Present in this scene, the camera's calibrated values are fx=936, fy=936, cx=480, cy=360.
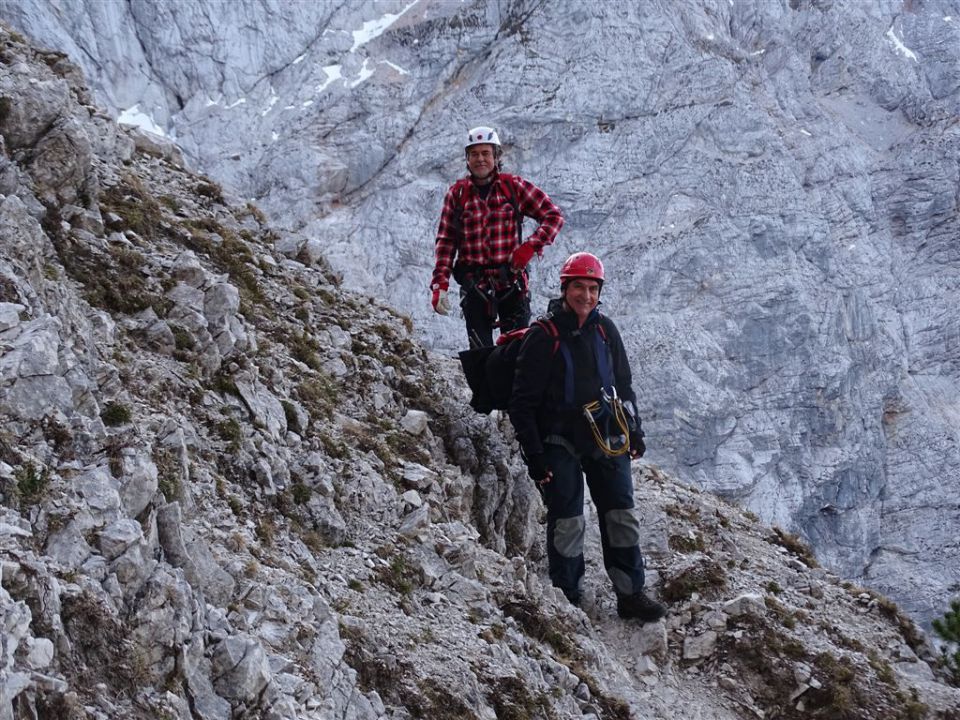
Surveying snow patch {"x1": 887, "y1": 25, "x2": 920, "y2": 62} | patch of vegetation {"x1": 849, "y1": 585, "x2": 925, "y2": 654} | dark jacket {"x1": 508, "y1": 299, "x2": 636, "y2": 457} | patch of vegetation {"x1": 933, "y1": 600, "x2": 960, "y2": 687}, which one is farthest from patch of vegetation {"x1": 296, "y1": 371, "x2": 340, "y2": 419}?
snow patch {"x1": 887, "y1": 25, "x2": 920, "y2": 62}

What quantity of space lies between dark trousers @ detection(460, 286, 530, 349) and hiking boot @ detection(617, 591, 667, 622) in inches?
123

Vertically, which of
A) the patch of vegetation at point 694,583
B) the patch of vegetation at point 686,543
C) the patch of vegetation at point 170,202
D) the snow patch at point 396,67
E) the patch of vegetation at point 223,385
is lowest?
the patch of vegetation at point 694,583

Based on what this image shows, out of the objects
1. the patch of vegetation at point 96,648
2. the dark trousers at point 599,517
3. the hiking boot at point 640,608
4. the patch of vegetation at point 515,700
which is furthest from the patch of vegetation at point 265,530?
the hiking boot at point 640,608

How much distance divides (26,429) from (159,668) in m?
1.66

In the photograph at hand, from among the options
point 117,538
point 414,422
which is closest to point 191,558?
point 117,538

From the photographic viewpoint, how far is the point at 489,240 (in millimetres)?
10148

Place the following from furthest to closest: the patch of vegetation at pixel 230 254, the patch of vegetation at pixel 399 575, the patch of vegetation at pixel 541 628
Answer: the patch of vegetation at pixel 230 254
the patch of vegetation at pixel 541 628
the patch of vegetation at pixel 399 575

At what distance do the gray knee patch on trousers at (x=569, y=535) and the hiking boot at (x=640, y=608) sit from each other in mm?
681

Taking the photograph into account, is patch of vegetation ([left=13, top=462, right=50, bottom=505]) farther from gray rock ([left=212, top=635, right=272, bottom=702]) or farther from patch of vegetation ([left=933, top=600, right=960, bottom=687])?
patch of vegetation ([left=933, top=600, right=960, bottom=687])

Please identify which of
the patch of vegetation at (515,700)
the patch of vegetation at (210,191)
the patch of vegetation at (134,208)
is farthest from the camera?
the patch of vegetation at (210,191)

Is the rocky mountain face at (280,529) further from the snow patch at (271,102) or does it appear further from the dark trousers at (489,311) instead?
the snow patch at (271,102)

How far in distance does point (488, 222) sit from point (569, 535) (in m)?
3.50

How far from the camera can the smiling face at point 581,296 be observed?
823cm

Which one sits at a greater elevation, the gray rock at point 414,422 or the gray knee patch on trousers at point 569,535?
the gray rock at point 414,422
